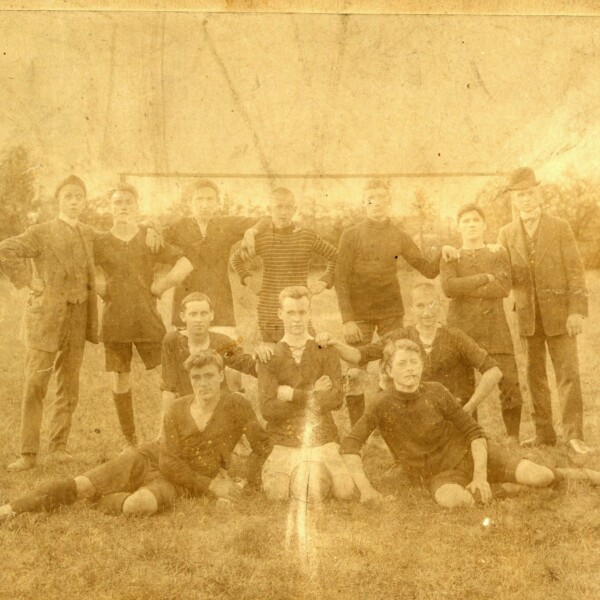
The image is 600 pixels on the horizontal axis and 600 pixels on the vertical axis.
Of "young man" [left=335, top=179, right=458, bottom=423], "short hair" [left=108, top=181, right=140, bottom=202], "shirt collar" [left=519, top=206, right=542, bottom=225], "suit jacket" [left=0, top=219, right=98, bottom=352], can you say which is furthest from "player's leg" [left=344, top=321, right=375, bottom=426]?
"suit jacket" [left=0, top=219, right=98, bottom=352]

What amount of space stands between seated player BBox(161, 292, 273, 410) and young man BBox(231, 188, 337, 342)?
0.98 feet

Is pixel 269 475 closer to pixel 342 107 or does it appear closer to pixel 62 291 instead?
pixel 62 291

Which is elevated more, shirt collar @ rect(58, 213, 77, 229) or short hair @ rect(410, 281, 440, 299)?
shirt collar @ rect(58, 213, 77, 229)

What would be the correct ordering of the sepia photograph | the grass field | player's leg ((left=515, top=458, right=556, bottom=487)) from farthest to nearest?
the sepia photograph, player's leg ((left=515, top=458, right=556, bottom=487)), the grass field

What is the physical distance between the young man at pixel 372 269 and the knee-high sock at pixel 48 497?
5.98ft

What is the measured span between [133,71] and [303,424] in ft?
8.19

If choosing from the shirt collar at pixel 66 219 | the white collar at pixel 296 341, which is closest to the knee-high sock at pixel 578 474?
the white collar at pixel 296 341

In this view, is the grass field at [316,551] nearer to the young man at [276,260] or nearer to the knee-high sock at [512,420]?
the knee-high sock at [512,420]

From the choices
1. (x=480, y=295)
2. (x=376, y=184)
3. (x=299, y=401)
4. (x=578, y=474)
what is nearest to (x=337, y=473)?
(x=299, y=401)

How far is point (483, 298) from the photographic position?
4246 millimetres

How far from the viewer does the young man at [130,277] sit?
4289 millimetres

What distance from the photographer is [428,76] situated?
13.9 feet

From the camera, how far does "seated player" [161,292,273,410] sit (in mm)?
4008

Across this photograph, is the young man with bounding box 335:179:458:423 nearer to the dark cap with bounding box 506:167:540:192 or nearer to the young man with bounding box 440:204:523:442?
the young man with bounding box 440:204:523:442
